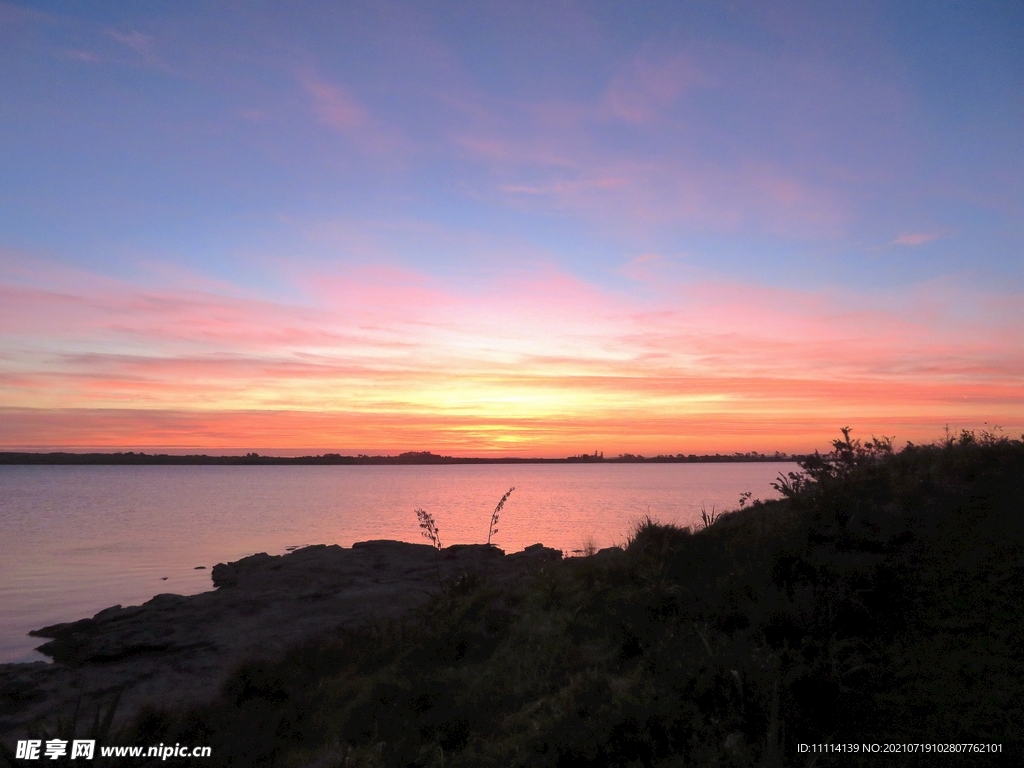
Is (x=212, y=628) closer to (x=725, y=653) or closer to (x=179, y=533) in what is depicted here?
(x=725, y=653)

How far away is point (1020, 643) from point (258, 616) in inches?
538

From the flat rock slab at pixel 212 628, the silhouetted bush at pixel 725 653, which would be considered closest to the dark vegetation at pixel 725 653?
the silhouetted bush at pixel 725 653

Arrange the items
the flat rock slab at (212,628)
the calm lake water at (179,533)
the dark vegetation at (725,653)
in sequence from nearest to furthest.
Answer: the dark vegetation at (725,653) < the flat rock slab at (212,628) < the calm lake water at (179,533)

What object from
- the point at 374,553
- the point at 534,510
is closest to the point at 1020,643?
the point at 374,553

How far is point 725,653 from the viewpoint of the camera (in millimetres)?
6020

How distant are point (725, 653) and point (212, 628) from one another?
11.6 metres

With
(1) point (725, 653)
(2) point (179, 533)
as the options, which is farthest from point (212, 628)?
(2) point (179, 533)

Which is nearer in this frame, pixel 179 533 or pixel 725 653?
pixel 725 653

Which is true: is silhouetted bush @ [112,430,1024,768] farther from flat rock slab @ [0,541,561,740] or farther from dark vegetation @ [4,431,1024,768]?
flat rock slab @ [0,541,561,740]

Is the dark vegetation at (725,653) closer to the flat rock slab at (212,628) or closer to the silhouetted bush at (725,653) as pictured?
the silhouetted bush at (725,653)

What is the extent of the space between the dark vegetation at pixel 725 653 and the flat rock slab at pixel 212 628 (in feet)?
6.90

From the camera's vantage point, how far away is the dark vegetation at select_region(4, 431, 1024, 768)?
529 centimetres

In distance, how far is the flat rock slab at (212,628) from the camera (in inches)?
408

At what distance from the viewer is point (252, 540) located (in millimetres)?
33594
